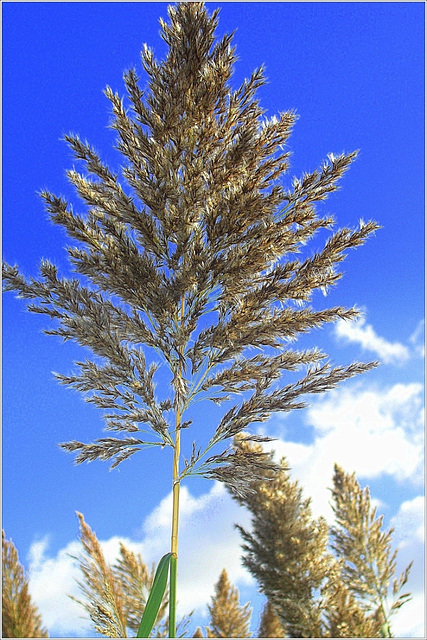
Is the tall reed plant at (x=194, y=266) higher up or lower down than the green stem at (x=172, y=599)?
higher up

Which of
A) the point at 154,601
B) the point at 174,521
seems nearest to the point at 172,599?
the point at 154,601

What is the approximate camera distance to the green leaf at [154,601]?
5.37ft

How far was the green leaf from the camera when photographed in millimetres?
1637

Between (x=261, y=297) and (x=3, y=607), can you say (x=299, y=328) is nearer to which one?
(x=261, y=297)

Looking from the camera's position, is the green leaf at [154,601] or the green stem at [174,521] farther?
the green stem at [174,521]

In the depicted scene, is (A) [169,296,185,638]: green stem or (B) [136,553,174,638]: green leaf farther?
(A) [169,296,185,638]: green stem

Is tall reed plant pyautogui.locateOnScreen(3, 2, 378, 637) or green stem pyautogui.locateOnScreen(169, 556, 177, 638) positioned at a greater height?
tall reed plant pyautogui.locateOnScreen(3, 2, 378, 637)

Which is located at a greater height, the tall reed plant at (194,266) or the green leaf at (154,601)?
the tall reed plant at (194,266)

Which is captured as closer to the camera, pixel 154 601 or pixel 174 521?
pixel 154 601

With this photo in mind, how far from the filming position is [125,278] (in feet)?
6.44

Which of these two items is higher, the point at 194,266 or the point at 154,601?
the point at 194,266

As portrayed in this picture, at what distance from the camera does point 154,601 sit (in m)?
1.67

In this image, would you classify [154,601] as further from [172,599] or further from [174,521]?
[174,521]

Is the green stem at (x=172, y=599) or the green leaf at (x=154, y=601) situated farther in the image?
the green stem at (x=172, y=599)
